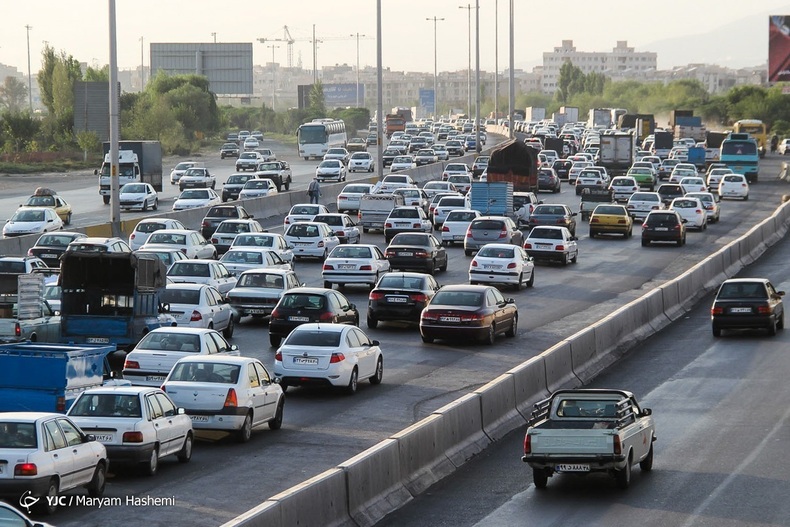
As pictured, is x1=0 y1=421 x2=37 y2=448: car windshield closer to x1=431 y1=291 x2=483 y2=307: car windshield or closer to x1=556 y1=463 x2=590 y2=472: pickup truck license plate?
x1=556 y1=463 x2=590 y2=472: pickup truck license plate

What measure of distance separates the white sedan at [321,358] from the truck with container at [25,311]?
472cm

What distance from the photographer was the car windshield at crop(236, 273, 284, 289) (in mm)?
34478

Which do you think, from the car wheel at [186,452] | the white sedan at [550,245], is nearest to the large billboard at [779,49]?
the white sedan at [550,245]

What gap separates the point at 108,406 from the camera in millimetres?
19266

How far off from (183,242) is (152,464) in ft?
81.4

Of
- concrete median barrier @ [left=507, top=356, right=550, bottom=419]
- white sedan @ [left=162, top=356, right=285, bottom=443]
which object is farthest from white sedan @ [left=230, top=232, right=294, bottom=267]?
white sedan @ [left=162, top=356, right=285, bottom=443]

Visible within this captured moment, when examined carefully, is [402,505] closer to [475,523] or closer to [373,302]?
[475,523]

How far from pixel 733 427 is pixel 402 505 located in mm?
7318

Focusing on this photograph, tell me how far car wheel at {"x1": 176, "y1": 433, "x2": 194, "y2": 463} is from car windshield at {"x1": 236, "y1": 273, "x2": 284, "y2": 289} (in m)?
14.1

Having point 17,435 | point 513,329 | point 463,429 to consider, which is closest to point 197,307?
point 513,329

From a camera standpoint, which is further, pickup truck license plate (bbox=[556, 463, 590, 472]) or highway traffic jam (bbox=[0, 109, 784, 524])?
highway traffic jam (bbox=[0, 109, 784, 524])

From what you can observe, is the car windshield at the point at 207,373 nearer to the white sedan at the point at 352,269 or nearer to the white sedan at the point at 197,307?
the white sedan at the point at 197,307

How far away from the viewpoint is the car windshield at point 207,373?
2198 cm

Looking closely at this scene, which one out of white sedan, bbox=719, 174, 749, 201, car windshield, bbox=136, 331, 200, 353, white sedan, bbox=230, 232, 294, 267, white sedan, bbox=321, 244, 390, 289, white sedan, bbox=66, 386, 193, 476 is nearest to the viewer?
white sedan, bbox=66, 386, 193, 476
